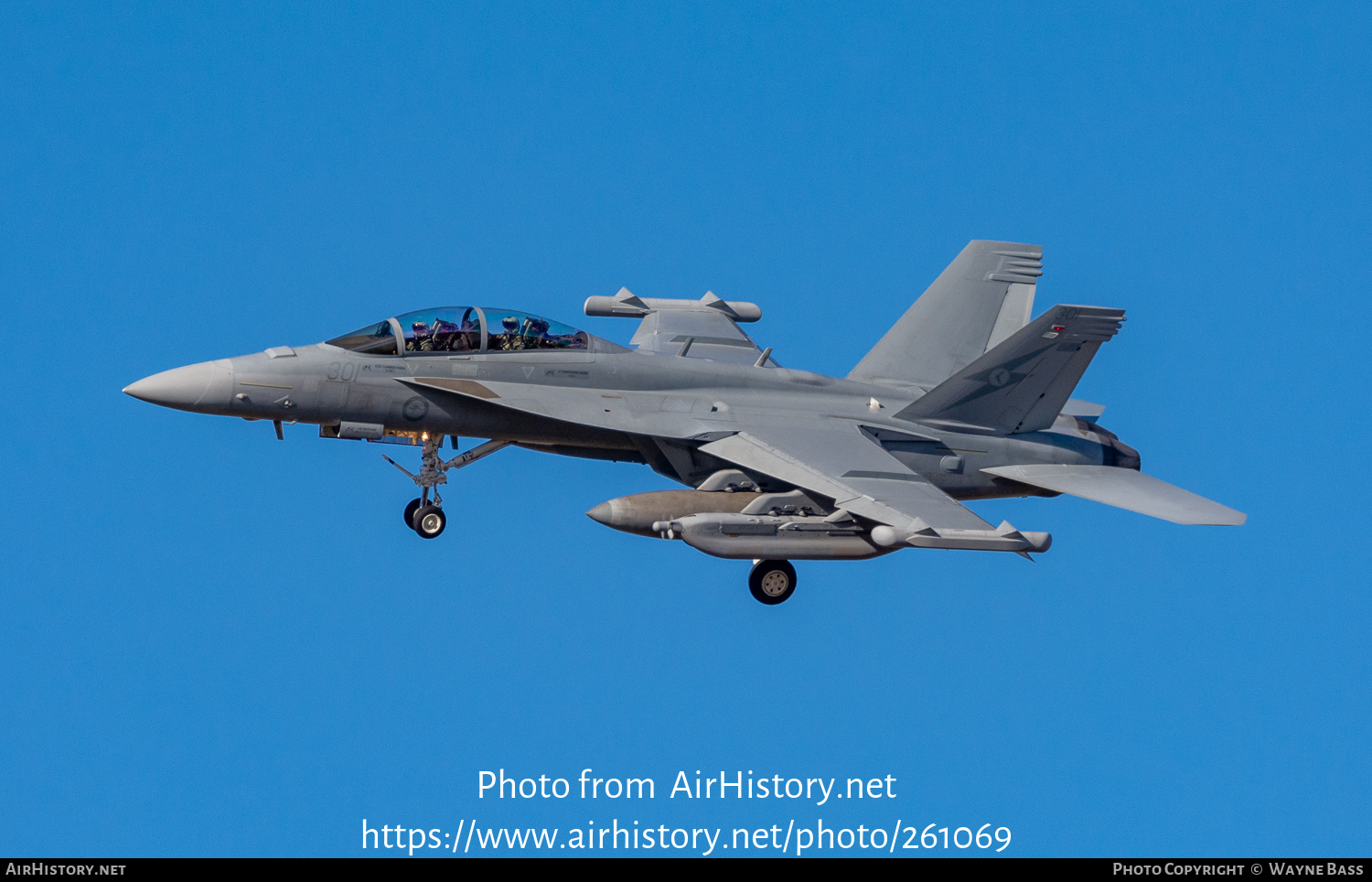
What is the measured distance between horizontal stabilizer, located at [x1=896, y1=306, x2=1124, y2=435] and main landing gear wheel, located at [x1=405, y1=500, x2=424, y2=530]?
539 centimetres

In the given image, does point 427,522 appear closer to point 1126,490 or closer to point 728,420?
point 728,420

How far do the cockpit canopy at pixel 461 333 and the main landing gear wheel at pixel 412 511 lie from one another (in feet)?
5.64

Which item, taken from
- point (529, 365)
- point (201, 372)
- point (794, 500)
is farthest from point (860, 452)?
point (201, 372)

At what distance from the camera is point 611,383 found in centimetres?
1738

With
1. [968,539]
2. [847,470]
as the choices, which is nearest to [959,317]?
[847,470]

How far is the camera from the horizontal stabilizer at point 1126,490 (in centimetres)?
1634

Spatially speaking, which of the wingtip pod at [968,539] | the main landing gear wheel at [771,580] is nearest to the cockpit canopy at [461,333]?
the main landing gear wheel at [771,580]

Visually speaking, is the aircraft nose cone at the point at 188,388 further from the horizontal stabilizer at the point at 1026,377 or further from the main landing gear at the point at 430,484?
the horizontal stabilizer at the point at 1026,377

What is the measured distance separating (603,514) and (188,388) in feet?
14.4

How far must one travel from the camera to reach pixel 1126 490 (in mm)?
17141

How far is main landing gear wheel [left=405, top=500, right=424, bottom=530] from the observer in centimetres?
1741

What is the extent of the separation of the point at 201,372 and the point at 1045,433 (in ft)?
30.1

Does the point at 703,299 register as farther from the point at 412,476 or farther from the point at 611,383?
the point at 412,476

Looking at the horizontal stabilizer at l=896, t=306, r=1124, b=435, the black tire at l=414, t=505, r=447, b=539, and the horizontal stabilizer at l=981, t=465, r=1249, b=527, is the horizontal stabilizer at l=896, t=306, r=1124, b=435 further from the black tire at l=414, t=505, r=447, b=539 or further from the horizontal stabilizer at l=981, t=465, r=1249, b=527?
the black tire at l=414, t=505, r=447, b=539
